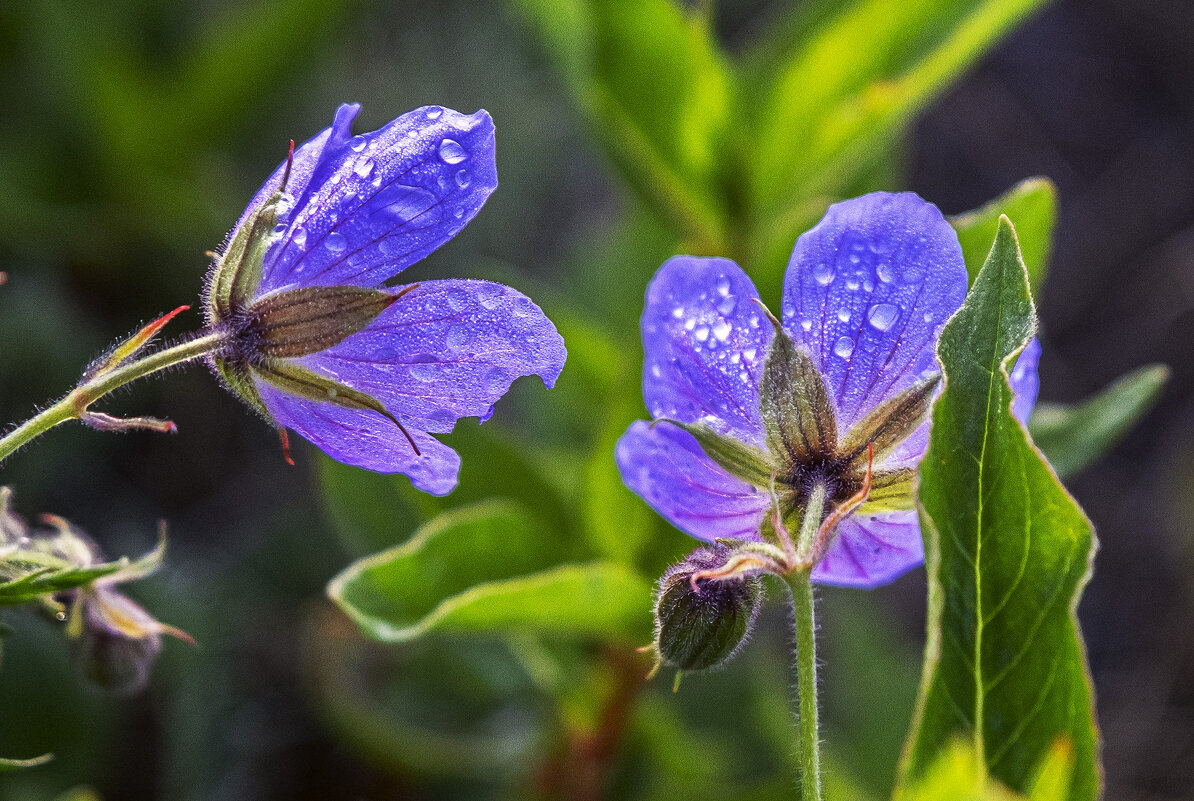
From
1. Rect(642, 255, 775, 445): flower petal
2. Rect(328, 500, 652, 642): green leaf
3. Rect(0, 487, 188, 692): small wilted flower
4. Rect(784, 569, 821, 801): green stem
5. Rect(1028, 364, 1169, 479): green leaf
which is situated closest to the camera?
Rect(784, 569, 821, 801): green stem

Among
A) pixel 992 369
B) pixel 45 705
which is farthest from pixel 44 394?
pixel 992 369

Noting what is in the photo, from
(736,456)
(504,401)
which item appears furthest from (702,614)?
(504,401)

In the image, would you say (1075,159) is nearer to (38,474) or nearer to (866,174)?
(866,174)

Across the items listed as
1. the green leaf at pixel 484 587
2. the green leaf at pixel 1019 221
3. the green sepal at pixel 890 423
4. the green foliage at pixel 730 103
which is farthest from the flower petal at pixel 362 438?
the green foliage at pixel 730 103

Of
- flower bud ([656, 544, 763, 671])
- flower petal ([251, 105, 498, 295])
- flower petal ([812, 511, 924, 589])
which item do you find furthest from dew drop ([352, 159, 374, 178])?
flower petal ([812, 511, 924, 589])

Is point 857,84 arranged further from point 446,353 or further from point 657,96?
point 446,353

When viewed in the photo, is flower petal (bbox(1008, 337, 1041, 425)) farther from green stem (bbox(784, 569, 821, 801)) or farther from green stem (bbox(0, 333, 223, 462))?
green stem (bbox(0, 333, 223, 462))

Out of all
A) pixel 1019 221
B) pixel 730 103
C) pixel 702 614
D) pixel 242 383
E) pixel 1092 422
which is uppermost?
pixel 242 383
